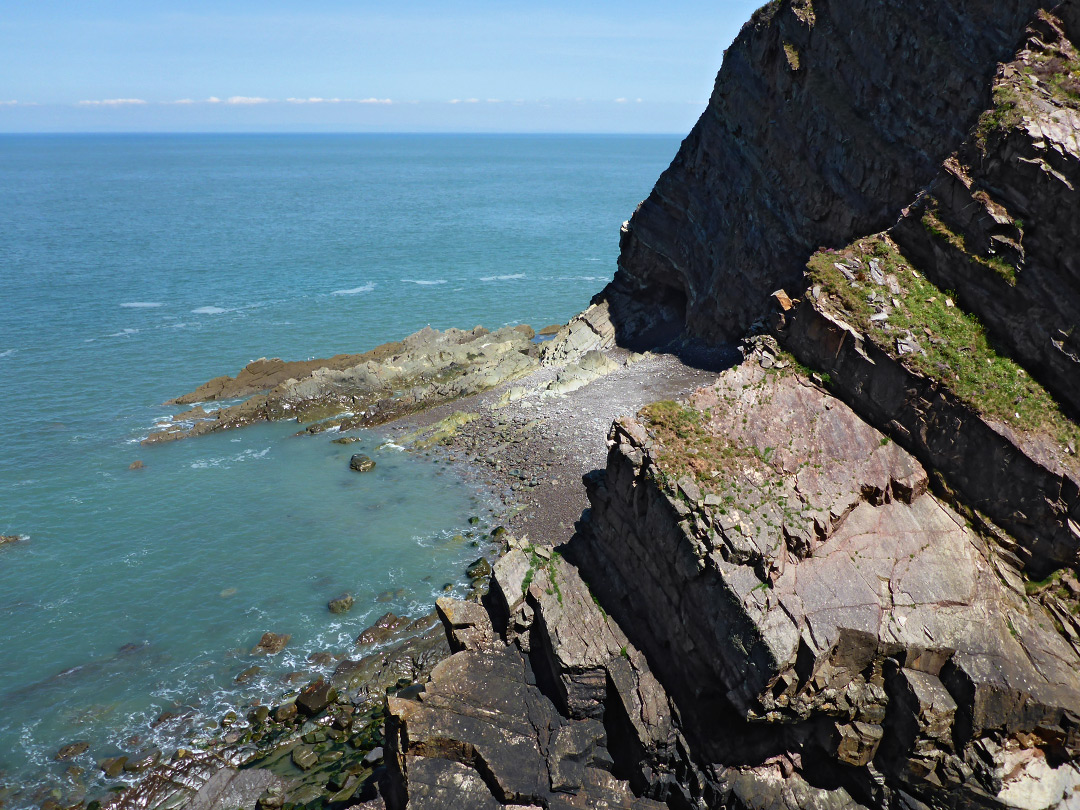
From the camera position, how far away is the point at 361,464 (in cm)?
4431

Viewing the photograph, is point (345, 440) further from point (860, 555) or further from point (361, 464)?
point (860, 555)

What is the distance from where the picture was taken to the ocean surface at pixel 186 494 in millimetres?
28469

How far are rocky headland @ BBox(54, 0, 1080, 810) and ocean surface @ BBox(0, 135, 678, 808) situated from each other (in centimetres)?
386

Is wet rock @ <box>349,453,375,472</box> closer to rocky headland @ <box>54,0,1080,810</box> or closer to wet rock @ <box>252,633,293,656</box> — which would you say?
rocky headland @ <box>54,0,1080,810</box>

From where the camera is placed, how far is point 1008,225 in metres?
24.2

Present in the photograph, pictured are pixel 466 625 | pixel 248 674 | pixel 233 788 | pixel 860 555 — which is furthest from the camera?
pixel 248 674

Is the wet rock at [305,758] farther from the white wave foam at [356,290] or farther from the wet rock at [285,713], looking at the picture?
the white wave foam at [356,290]

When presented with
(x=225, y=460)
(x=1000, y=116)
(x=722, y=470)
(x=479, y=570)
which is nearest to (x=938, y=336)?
(x=1000, y=116)

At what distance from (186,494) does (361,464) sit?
10.2 meters

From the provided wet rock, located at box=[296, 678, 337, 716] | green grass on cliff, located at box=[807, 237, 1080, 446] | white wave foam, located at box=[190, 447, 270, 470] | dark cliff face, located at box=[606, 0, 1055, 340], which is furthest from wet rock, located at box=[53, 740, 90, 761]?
dark cliff face, located at box=[606, 0, 1055, 340]

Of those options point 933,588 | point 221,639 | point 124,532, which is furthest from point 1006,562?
point 124,532

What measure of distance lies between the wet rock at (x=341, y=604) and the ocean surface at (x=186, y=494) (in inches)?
14.1

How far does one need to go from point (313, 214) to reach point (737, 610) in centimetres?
13624

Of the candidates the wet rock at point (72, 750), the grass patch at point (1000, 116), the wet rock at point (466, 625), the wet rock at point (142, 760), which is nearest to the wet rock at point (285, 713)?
the wet rock at point (142, 760)
